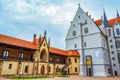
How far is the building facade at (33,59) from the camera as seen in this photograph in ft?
89.4

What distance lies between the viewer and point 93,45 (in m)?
38.7

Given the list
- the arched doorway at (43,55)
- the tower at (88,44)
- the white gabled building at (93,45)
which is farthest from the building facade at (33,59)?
the white gabled building at (93,45)

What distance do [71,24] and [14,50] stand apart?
2504 centimetres

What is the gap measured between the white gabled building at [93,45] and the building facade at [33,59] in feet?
11.4

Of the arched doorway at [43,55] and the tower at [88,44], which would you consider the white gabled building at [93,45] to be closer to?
the tower at [88,44]

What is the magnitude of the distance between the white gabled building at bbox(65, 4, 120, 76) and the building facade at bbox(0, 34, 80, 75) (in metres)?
3.48

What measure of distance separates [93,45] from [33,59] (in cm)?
1986

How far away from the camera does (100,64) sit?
36.0 metres

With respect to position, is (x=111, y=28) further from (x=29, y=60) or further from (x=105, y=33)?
(x=29, y=60)

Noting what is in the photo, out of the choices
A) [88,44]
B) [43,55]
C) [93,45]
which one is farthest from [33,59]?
[93,45]

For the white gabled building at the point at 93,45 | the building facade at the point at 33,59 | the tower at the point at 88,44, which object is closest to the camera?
the building facade at the point at 33,59

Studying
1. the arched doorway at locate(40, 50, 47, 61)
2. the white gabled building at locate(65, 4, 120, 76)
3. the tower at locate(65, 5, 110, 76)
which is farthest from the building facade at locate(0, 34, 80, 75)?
the white gabled building at locate(65, 4, 120, 76)

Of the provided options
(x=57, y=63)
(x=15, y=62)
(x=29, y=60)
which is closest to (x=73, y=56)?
(x=57, y=63)

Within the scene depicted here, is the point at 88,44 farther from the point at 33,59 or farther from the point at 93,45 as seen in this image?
the point at 33,59
